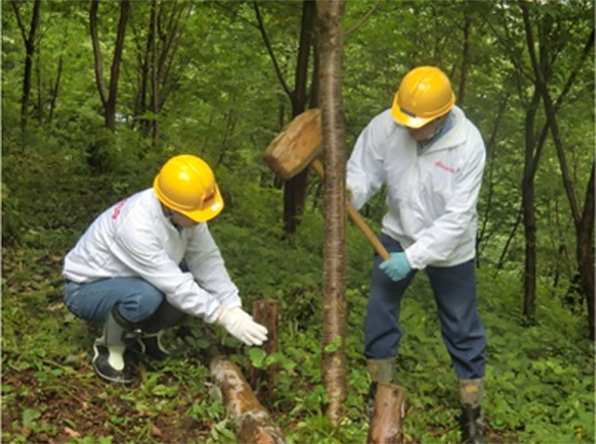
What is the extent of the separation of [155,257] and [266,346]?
31.4 inches

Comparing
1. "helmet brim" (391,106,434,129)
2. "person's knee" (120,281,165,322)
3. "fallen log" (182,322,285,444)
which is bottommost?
"fallen log" (182,322,285,444)

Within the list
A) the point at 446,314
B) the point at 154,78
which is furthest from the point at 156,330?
the point at 154,78

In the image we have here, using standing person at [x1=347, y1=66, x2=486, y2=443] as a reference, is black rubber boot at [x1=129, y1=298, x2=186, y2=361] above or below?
below

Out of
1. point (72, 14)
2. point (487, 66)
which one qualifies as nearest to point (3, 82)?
point (72, 14)

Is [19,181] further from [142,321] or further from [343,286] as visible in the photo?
[343,286]

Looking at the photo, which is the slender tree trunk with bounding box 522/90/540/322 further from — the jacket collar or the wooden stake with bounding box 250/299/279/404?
the wooden stake with bounding box 250/299/279/404

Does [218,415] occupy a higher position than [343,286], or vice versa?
[343,286]

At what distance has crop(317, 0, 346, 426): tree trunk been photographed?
3.55 metres

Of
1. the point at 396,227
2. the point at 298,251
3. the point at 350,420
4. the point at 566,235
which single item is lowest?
the point at 566,235

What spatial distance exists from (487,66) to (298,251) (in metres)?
3.59

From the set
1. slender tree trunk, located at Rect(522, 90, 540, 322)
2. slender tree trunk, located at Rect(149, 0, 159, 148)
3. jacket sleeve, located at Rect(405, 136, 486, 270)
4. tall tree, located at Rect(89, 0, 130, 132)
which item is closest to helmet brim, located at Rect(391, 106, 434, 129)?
jacket sleeve, located at Rect(405, 136, 486, 270)

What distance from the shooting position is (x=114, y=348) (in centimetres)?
405

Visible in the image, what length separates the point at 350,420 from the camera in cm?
378

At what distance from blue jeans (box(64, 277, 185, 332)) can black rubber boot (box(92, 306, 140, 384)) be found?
0.05 metres
